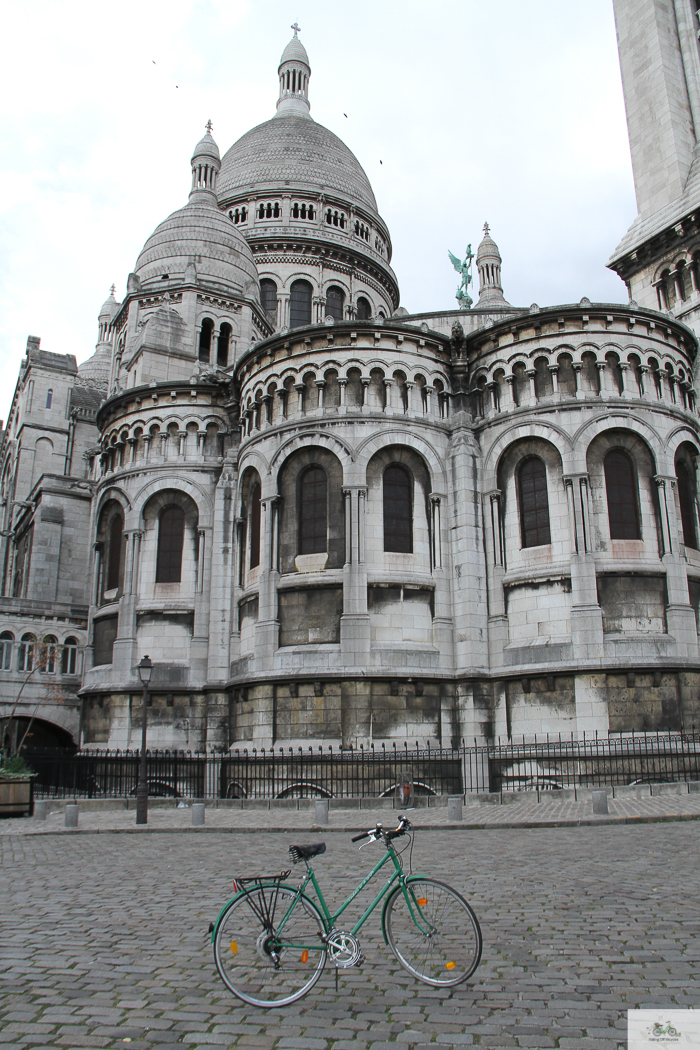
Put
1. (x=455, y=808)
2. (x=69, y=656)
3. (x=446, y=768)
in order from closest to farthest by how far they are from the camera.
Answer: (x=455, y=808)
(x=446, y=768)
(x=69, y=656)

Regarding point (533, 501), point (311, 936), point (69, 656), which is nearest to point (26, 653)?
point (69, 656)

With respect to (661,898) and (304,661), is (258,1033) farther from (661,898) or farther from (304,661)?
(304,661)

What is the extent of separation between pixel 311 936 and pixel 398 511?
71.5ft

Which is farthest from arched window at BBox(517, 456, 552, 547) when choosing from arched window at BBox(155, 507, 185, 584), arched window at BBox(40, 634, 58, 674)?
arched window at BBox(40, 634, 58, 674)

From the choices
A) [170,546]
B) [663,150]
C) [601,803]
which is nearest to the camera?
[601,803]

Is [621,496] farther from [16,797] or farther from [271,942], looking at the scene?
[271,942]

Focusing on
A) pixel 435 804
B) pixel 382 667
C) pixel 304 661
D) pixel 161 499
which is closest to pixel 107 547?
pixel 161 499

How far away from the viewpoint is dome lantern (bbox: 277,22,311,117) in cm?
6419

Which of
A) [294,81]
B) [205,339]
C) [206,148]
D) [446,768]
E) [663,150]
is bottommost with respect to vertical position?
[446,768]

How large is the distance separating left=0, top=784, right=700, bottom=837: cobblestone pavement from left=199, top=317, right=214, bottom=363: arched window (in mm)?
23451

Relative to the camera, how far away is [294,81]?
66.1 meters

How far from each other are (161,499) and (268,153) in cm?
3349

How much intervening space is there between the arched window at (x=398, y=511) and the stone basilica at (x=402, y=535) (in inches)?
3.1

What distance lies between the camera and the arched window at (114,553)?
109 feet
